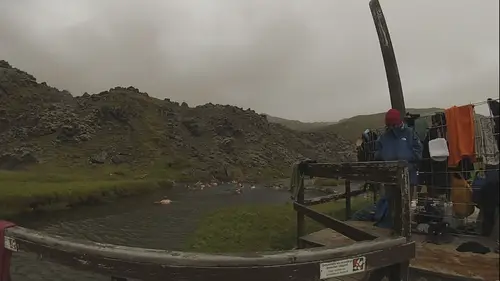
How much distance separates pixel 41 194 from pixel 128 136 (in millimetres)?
100821

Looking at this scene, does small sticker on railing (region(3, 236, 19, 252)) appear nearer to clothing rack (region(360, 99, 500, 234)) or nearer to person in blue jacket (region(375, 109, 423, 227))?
person in blue jacket (region(375, 109, 423, 227))

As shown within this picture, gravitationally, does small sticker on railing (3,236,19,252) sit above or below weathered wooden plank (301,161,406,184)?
below

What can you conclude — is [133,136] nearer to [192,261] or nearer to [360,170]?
[360,170]

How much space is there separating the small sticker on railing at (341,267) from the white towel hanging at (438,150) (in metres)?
5.12

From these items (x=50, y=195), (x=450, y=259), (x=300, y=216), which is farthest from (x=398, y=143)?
(x=50, y=195)

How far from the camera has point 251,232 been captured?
17.1 meters

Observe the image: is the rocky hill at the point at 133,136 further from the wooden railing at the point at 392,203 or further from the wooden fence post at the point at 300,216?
the wooden railing at the point at 392,203

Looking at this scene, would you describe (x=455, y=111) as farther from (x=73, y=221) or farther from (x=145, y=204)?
(x=145, y=204)

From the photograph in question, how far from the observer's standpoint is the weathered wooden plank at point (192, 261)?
323cm

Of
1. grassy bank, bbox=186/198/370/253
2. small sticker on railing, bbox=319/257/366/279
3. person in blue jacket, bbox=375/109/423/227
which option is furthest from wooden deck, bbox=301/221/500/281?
grassy bank, bbox=186/198/370/253

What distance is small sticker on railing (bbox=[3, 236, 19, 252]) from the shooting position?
417 cm

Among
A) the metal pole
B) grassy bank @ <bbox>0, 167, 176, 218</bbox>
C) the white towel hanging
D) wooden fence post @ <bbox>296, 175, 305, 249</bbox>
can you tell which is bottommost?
grassy bank @ <bbox>0, 167, 176, 218</bbox>

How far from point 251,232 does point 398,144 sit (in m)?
10.2

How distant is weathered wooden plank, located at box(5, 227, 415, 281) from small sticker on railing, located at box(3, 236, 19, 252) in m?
0.56
